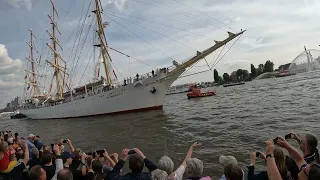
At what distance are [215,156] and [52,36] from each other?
212 ft

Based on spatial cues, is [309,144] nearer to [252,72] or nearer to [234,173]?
[234,173]

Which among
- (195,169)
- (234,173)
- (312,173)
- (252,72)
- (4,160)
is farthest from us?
(252,72)

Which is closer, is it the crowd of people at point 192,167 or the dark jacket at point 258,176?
the crowd of people at point 192,167

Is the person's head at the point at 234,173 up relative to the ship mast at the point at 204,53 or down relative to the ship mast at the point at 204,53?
down

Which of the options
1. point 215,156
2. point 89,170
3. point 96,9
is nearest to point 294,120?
point 215,156

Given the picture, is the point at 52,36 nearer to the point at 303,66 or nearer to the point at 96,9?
the point at 96,9

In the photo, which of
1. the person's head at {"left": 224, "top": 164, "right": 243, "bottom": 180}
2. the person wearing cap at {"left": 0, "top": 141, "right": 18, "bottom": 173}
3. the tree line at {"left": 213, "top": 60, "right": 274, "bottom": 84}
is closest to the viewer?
the person's head at {"left": 224, "top": 164, "right": 243, "bottom": 180}

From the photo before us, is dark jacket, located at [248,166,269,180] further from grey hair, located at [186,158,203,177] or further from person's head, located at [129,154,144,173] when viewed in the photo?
person's head, located at [129,154,144,173]

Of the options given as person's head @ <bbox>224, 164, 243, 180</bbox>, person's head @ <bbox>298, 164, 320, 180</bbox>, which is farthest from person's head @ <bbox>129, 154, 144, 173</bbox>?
person's head @ <bbox>298, 164, 320, 180</bbox>

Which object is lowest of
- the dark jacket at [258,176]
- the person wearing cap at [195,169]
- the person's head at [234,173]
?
the dark jacket at [258,176]

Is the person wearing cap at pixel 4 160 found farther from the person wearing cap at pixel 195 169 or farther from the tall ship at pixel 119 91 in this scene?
the tall ship at pixel 119 91

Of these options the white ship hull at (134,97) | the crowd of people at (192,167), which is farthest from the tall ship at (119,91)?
the crowd of people at (192,167)

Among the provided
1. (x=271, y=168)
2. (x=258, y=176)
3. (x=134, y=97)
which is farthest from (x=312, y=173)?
(x=134, y=97)

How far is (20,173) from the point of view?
21.2ft
